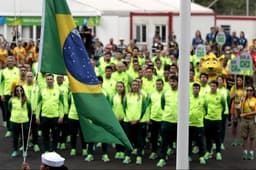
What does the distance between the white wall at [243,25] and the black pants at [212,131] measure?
23728 millimetres

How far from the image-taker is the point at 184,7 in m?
10.2

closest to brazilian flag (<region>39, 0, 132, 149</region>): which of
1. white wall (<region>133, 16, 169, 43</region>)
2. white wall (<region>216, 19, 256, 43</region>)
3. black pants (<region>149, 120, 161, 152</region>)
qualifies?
black pants (<region>149, 120, 161, 152</region>)

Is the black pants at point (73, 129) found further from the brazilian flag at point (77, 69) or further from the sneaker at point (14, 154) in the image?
the brazilian flag at point (77, 69)

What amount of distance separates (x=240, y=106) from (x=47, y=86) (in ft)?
13.7

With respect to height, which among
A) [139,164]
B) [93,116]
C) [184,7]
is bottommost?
[139,164]

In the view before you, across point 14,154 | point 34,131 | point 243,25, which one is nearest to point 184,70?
point 14,154

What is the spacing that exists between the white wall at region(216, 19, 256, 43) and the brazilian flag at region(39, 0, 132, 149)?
31.0 m

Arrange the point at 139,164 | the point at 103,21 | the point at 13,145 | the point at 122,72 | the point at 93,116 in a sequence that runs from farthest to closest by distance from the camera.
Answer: the point at 103,21, the point at 122,72, the point at 13,145, the point at 139,164, the point at 93,116

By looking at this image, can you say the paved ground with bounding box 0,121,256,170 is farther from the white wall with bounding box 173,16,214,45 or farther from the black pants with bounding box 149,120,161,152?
the white wall with bounding box 173,16,214,45

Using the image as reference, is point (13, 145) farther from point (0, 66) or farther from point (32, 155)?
point (0, 66)

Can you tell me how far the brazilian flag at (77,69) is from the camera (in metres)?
9.34

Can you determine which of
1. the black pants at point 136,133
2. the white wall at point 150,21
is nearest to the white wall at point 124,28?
the white wall at point 150,21

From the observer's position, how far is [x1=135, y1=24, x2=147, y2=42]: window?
1480 inches

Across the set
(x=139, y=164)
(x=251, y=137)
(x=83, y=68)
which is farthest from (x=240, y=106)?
(x=83, y=68)
